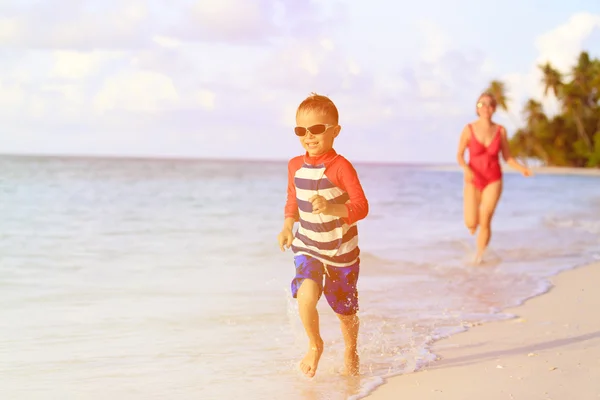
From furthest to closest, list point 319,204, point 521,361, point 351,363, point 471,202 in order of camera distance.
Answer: point 471,202 → point 521,361 → point 351,363 → point 319,204

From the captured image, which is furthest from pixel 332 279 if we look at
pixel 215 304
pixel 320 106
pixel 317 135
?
pixel 215 304

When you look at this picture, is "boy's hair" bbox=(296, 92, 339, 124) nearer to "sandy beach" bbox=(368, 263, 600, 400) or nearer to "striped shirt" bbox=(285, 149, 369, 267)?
"striped shirt" bbox=(285, 149, 369, 267)

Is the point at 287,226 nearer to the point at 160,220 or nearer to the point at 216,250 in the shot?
the point at 216,250

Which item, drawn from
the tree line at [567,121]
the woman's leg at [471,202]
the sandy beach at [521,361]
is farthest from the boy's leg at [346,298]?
the tree line at [567,121]

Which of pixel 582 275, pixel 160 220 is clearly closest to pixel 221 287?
pixel 582 275

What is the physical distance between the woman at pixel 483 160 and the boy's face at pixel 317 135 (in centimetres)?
447

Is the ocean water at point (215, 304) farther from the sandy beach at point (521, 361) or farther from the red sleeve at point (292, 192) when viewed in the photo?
the red sleeve at point (292, 192)

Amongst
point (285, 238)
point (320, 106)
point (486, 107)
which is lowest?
point (285, 238)

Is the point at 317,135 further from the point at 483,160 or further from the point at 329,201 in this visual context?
the point at 483,160

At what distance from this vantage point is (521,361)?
4031 mm

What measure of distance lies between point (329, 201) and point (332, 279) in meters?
0.41

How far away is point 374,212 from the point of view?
1684cm

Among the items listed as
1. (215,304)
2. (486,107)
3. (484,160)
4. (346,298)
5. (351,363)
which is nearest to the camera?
(346,298)

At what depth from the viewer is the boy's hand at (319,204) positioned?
3275 mm
